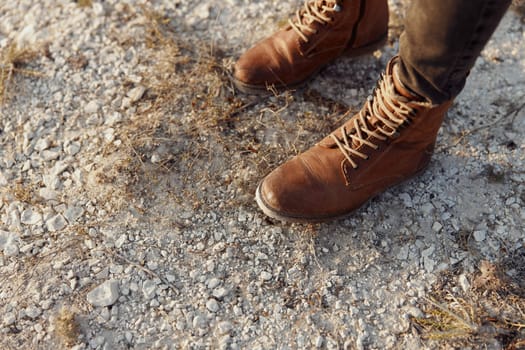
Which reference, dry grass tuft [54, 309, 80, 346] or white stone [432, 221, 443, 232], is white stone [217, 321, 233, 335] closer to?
dry grass tuft [54, 309, 80, 346]

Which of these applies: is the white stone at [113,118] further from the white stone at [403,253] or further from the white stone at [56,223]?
the white stone at [403,253]

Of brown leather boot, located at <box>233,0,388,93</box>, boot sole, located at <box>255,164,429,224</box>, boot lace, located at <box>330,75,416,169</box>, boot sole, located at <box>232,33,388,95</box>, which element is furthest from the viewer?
boot sole, located at <box>232,33,388,95</box>

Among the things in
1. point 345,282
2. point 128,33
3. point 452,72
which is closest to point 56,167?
point 128,33

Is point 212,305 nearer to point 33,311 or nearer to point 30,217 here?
point 33,311

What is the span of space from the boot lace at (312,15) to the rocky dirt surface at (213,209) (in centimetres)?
31

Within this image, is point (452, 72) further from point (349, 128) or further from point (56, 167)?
point (56, 167)

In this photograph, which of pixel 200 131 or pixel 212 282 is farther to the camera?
pixel 200 131

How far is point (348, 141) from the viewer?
6.95 ft

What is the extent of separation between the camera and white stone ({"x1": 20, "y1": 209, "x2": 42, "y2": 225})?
7.43ft

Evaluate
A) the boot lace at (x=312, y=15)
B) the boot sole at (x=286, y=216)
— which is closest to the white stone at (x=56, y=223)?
the boot sole at (x=286, y=216)

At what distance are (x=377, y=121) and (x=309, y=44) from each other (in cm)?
61

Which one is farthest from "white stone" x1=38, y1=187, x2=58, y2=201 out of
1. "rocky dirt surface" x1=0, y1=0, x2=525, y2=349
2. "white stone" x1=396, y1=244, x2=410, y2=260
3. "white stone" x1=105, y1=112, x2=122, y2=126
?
"white stone" x1=396, y1=244, x2=410, y2=260

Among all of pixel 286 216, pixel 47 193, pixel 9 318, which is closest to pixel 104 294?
pixel 9 318

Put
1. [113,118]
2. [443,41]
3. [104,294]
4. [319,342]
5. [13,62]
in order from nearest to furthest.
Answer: [443,41] → [319,342] → [104,294] → [113,118] → [13,62]
